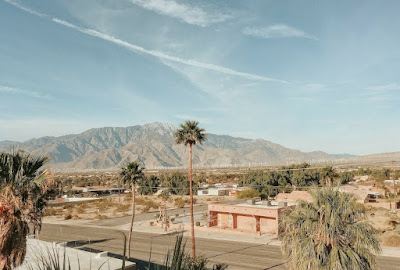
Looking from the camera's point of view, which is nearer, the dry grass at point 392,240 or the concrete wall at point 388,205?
the dry grass at point 392,240

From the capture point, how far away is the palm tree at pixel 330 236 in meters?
14.5

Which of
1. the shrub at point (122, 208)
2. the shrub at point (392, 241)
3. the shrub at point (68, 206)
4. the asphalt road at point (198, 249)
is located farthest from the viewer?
the shrub at point (68, 206)

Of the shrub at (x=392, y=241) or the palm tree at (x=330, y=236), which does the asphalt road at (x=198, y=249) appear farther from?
the palm tree at (x=330, y=236)

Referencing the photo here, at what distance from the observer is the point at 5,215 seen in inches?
415

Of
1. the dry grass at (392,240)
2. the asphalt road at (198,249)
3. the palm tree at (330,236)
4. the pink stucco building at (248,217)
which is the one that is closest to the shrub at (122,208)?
the asphalt road at (198,249)

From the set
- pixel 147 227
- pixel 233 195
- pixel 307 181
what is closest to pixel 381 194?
pixel 307 181

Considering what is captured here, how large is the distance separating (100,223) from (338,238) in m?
48.9

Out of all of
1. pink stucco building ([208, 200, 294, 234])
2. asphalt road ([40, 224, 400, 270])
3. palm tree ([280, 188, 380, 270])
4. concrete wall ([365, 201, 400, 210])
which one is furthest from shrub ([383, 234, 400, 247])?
palm tree ([280, 188, 380, 270])

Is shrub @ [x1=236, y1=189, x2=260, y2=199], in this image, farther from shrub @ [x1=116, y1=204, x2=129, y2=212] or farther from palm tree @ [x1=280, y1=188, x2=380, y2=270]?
palm tree @ [x1=280, y1=188, x2=380, y2=270]

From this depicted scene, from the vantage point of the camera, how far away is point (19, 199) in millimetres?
10742

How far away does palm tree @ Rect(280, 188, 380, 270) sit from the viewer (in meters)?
14.5

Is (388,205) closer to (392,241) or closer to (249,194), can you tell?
(392,241)

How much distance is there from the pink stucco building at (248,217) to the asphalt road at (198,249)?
600 centimetres

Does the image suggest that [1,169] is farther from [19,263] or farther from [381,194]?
[381,194]
